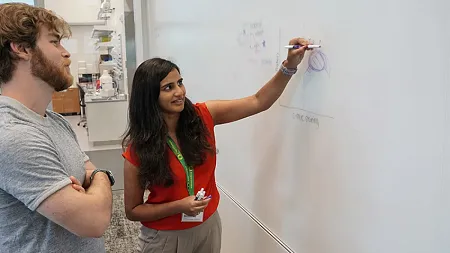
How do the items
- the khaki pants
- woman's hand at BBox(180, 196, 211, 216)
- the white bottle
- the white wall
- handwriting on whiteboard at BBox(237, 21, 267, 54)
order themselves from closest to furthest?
1. woman's hand at BBox(180, 196, 211, 216)
2. the khaki pants
3. handwriting on whiteboard at BBox(237, 21, 267, 54)
4. the white bottle
5. the white wall

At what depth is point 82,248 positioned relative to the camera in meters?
1.17

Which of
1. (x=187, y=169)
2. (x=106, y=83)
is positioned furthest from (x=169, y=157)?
(x=106, y=83)

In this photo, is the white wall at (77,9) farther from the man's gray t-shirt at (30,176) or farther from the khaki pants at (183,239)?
the man's gray t-shirt at (30,176)

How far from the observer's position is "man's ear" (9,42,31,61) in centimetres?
106

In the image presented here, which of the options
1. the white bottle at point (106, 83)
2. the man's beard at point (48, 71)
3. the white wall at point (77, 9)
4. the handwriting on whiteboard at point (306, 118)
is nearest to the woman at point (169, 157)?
the handwriting on whiteboard at point (306, 118)

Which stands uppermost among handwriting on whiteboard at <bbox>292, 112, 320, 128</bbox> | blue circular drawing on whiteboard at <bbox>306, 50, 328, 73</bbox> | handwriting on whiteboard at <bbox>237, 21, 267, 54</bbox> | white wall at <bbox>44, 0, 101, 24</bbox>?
white wall at <bbox>44, 0, 101, 24</bbox>

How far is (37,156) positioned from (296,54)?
2.79 ft

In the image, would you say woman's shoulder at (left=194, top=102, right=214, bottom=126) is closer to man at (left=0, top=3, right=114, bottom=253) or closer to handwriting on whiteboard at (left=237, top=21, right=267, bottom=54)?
handwriting on whiteboard at (left=237, top=21, right=267, bottom=54)

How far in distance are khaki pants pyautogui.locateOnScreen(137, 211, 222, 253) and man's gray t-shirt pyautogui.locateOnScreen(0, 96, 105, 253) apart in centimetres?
37

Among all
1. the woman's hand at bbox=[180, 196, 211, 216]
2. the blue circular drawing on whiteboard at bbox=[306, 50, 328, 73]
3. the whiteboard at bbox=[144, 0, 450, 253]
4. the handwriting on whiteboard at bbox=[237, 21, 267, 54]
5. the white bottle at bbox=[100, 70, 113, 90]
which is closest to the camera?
the whiteboard at bbox=[144, 0, 450, 253]

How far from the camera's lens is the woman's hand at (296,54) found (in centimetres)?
132

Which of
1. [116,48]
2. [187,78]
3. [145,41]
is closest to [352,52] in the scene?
[187,78]

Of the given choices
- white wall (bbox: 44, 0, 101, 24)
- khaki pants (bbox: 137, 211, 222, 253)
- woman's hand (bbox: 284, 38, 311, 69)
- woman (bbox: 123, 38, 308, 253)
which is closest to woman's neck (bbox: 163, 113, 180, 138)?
woman (bbox: 123, 38, 308, 253)

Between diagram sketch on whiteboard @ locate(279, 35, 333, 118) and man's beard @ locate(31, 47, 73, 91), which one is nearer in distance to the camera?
man's beard @ locate(31, 47, 73, 91)
